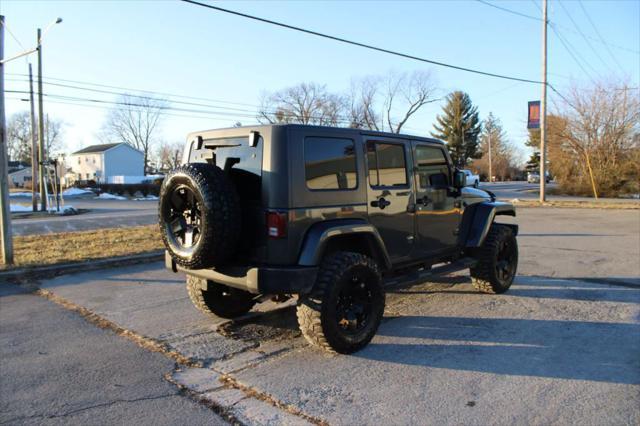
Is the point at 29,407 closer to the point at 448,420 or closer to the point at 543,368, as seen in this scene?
the point at 448,420

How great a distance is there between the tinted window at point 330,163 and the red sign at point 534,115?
22650 millimetres

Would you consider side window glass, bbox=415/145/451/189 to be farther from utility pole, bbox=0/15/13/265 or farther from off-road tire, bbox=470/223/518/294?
utility pole, bbox=0/15/13/265

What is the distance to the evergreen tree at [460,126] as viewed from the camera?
74.8 meters

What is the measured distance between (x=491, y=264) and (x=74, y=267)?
268 inches

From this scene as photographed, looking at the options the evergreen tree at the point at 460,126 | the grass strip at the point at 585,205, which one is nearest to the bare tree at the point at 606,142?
the grass strip at the point at 585,205

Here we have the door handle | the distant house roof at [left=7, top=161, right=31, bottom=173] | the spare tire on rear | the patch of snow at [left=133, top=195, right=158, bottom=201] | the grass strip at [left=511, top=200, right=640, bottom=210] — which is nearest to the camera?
the spare tire on rear

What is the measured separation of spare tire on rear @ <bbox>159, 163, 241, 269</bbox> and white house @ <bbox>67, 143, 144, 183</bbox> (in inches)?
2827

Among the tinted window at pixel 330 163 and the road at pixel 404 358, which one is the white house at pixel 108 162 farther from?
the tinted window at pixel 330 163

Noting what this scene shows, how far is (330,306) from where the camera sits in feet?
13.3

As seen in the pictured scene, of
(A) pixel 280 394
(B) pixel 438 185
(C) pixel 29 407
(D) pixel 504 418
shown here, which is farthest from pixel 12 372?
(B) pixel 438 185

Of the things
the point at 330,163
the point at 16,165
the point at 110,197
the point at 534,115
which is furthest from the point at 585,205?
the point at 16,165

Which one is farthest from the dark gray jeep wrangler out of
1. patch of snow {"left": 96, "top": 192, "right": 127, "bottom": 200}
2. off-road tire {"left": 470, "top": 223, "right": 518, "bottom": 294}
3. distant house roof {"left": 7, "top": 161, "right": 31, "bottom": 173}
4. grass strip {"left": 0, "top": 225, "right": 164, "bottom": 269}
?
distant house roof {"left": 7, "top": 161, "right": 31, "bottom": 173}

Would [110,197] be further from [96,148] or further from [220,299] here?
[220,299]

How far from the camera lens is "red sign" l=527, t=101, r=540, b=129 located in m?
24.1
